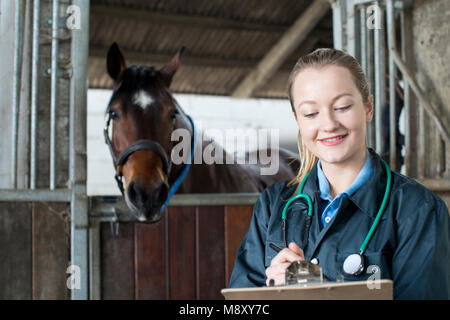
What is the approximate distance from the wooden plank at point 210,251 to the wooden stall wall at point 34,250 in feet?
2.13

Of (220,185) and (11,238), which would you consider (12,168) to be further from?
(220,185)

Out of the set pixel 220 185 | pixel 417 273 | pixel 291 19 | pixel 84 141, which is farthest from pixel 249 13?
pixel 417 273

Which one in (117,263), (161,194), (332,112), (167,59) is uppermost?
(167,59)

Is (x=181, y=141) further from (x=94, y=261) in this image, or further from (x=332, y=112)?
(x=332, y=112)

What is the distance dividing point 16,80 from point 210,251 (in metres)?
1.26

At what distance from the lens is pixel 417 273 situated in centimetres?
96

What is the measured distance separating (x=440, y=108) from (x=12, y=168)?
223cm

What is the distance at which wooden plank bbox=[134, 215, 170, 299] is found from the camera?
2539 mm

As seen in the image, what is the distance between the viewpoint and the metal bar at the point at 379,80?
2.92 meters

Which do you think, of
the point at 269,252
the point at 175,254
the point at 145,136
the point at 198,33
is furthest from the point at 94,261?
the point at 198,33

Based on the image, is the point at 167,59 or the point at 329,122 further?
the point at 167,59

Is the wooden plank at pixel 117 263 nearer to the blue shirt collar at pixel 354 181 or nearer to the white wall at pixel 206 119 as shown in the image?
the blue shirt collar at pixel 354 181

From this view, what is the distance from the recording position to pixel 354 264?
1022 mm

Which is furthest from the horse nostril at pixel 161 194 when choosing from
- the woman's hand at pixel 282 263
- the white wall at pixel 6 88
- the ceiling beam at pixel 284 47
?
the ceiling beam at pixel 284 47
